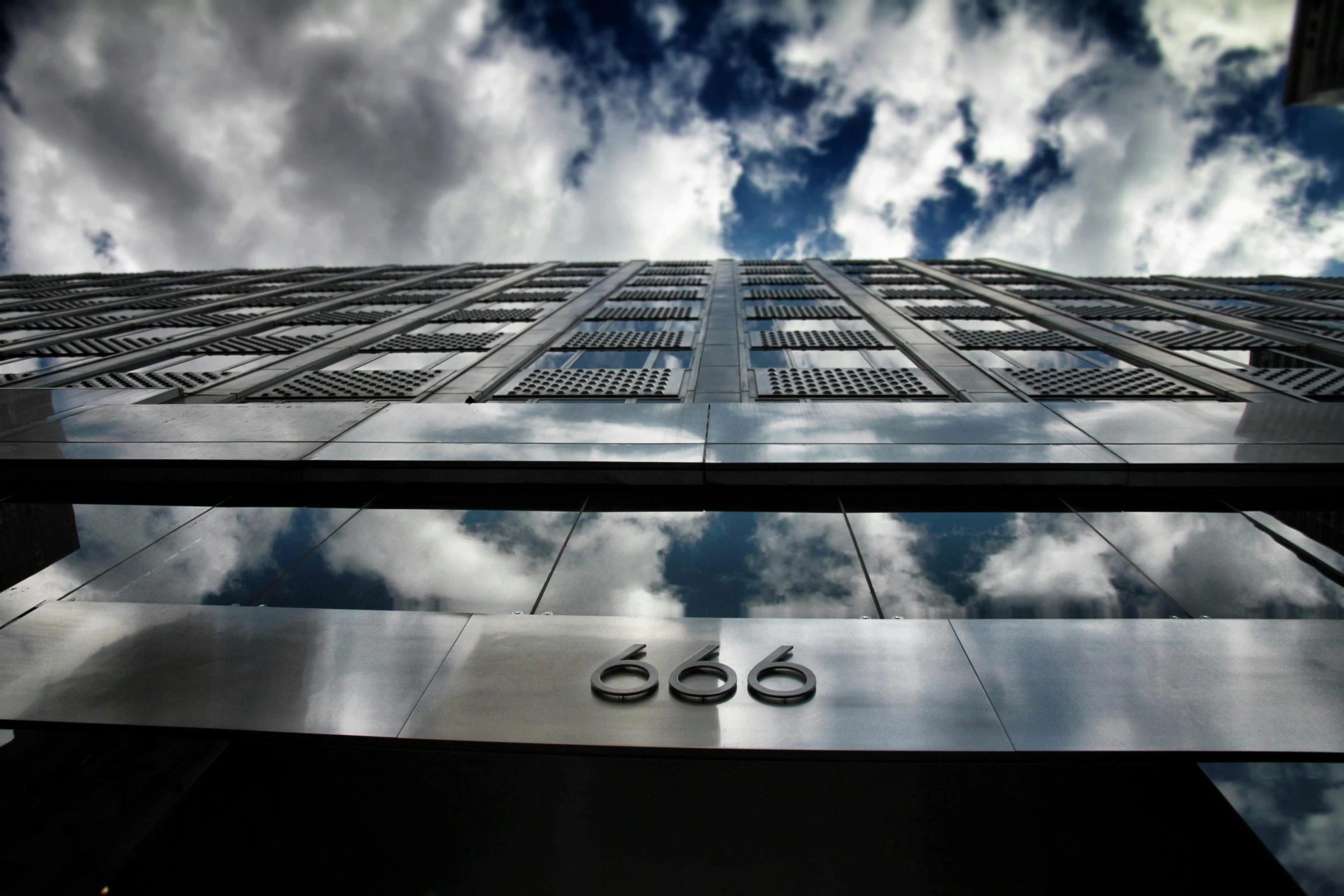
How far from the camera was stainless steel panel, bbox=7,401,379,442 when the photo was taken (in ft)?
30.3

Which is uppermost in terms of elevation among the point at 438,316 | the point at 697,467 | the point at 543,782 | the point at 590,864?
the point at 438,316

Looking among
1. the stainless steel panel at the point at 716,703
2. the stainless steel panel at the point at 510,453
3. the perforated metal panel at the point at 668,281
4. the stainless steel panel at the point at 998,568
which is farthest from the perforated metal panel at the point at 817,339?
the stainless steel panel at the point at 716,703

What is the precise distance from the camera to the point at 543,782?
16.8ft

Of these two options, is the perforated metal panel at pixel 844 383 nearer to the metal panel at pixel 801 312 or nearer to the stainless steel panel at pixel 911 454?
the stainless steel panel at pixel 911 454

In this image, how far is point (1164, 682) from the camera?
5.09 metres

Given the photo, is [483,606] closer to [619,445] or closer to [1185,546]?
[619,445]

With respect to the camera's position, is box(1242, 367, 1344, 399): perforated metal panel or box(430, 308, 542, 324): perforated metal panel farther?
box(430, 308, 542, 324): perforated metal panel

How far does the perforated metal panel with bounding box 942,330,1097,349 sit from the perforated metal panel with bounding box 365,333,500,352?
12.4m

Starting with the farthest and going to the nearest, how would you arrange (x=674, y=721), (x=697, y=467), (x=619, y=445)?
(x=619, y=445) < (x=697, y=467) < (x=674, y=721)

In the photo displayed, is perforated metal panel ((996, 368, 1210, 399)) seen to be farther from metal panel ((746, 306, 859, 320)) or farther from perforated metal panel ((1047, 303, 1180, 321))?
metal panel ((746, 306, 859, 320))

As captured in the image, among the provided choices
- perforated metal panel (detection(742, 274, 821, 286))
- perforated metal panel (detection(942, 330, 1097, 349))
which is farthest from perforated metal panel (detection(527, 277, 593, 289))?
perforated metal panel (detection(942, 330, 1097, 349))

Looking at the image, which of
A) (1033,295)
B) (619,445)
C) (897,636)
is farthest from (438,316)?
(1033,295)

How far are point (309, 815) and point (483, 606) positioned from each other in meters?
2.32

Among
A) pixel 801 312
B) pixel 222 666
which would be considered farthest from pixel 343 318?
pixel 222 666
